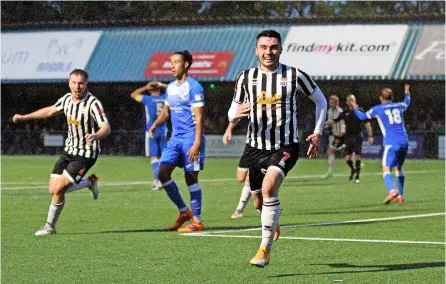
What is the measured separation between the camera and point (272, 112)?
11.3 meters

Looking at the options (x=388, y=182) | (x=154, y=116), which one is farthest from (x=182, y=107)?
(x=154, y=116)

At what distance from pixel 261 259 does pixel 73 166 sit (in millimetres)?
4601

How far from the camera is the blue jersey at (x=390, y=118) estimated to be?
2116 cm

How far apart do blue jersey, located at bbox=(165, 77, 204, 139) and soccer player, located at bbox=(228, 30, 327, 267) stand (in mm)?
3663

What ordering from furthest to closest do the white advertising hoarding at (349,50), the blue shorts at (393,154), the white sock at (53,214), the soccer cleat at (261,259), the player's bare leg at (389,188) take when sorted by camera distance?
the white advertising hoarding at (349,50) < the blue shorts at (393,154) < the player's bare leg at (389,188) < the white sock at (53,214) < the soccer cleat at (261,259)

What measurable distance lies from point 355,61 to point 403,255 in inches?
1397

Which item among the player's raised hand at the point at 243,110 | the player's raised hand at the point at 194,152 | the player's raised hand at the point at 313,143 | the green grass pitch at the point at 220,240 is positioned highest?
the player's raised hand at the point at 243,110

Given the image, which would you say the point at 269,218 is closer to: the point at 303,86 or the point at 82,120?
the point at 303,86

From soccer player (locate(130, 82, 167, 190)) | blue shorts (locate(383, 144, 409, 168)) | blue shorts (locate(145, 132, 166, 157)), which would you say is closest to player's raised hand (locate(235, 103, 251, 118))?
blue shorts (locate(383, 144, 409, 168))

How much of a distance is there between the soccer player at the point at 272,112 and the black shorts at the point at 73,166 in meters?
3.62

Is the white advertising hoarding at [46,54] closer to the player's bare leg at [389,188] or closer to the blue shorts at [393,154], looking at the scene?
the blue shorts at [393,154]

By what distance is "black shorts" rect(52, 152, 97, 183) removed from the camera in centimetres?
1441

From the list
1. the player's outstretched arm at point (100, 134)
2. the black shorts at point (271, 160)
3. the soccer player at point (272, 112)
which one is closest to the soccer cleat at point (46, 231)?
the player's outstretched arm at point (100, 134)

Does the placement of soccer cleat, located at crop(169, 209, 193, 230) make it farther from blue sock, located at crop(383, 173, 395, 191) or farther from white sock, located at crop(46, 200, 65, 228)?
blue sock, located at crop(383, 173, 395, 191)
